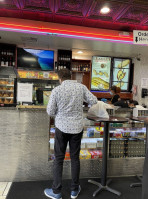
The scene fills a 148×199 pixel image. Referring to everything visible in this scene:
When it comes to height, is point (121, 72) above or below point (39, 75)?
above

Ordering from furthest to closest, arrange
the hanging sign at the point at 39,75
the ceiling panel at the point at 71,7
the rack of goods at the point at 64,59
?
the rack of goods at the point at 64,59 < the hanging sign at the point at 39,75 < the ceiling panel at the point at 71,7

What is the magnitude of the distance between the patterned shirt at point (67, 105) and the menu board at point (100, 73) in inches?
196

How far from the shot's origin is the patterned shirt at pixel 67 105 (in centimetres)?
210

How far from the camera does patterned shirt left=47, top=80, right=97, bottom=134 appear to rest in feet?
6.88

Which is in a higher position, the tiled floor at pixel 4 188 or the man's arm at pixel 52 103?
the man's arm at pixel 52 103

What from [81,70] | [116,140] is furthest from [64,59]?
[116,140]

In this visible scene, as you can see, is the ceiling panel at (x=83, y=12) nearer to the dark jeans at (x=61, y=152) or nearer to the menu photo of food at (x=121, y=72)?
the menu photo of food at (x=121, y=72)

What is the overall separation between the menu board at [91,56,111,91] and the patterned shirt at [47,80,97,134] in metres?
4.99

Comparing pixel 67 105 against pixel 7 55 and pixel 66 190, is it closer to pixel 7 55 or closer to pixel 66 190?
pixel 66 190

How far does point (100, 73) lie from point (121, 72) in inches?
38.6

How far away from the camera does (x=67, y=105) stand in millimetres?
2105

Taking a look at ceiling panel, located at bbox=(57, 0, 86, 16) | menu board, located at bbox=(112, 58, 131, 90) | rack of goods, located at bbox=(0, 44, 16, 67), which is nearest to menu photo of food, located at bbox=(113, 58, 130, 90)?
menu board, located at bbox=(112, 58, 131, 90)

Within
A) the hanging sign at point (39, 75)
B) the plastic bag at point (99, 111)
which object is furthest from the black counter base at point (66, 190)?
the hanging sign at point (39, 75)

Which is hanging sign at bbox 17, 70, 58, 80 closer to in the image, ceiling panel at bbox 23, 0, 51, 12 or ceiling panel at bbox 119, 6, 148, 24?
ceiling panel at bbox 23, 0, 51, 12
